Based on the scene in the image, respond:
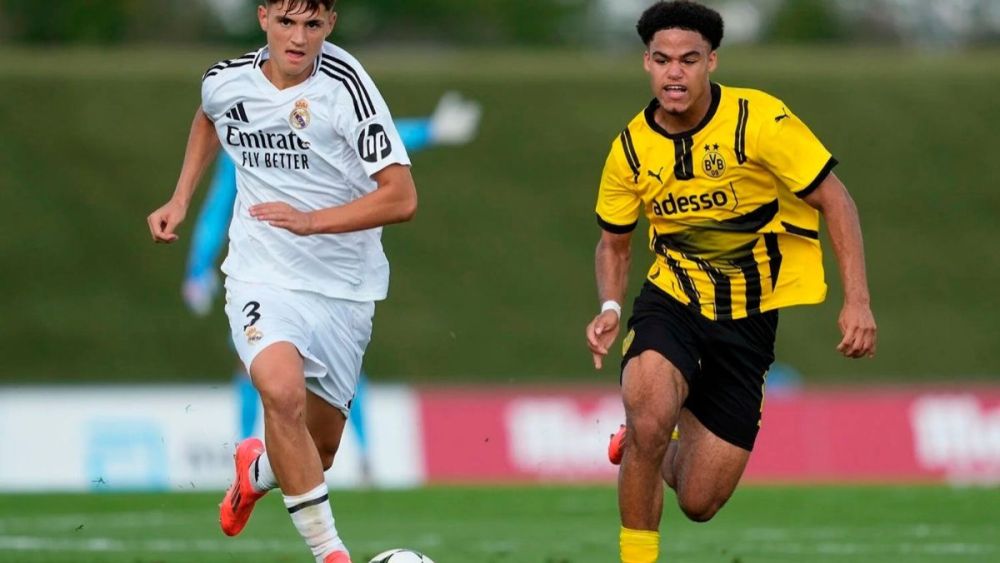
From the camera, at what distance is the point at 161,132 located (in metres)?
23.6

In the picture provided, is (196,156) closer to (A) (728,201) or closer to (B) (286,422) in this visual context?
(B) (286,422)

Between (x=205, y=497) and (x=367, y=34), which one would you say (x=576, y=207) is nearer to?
(x=367, y=34)

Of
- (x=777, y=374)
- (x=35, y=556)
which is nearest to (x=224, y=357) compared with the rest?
(x=777, y=374)

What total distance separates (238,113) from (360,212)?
2.61ft

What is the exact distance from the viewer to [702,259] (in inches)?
317

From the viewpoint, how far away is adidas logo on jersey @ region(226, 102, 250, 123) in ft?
25.7

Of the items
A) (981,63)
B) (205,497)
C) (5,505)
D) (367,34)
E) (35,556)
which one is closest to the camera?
(35,556)

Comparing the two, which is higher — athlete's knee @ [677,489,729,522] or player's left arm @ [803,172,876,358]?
player's left arm @ [803,172,876,358]

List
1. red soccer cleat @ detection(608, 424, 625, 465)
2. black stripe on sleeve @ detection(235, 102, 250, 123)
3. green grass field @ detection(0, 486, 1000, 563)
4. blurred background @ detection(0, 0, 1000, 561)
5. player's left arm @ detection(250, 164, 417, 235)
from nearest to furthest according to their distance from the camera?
→ player's left arm @ detection(250, 164, 417, 235) < black stripe on sleeve @ detection(235, 102, 250, 123) < red soccer cleat @ detection(608, 424, 625, 465) < green grass field @ detection(0, 486, 1000, 563) < blurred background @ detection(0, 0, 1000, 561)

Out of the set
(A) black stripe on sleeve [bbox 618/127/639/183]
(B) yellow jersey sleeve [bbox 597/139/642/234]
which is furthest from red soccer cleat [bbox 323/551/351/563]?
(A) black stripe on sleeve [bbox 618/127/639/183]

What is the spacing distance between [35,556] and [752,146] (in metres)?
4.22

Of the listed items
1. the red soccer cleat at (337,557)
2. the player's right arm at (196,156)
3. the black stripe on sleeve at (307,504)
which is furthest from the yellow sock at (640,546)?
the player's right arm at (196,156)

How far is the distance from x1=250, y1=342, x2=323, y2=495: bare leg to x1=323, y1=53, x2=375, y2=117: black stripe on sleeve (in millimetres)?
1033

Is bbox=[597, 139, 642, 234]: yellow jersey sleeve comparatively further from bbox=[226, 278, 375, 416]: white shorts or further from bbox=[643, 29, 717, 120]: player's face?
bbox=[226, 278, 375, 416]: white shorts
